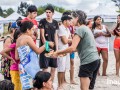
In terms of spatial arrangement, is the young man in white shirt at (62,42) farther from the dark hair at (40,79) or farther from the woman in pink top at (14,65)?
the dark hair at (40,79)

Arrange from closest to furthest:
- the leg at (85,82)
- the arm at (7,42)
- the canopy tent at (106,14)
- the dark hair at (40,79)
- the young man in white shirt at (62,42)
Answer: the dark hair at (40,79) → the leg at (85,82) → the arm at (7,42) → the young man in white shirt at (62,42) → the canopy tent at (106,14)

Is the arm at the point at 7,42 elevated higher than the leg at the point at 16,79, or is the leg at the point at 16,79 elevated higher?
the arm at the point at 7,42

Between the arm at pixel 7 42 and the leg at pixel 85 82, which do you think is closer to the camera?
the leg at pixel 85 82

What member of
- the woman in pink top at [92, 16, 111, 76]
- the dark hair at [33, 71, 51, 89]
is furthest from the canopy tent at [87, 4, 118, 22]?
the dark hair at [33, 71, 51, 89]

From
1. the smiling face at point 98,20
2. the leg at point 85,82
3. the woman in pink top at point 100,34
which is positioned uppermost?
the smiling face at point 98,20

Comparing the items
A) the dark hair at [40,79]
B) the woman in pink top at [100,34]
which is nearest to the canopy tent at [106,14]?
the woman in pink top at [100,34]

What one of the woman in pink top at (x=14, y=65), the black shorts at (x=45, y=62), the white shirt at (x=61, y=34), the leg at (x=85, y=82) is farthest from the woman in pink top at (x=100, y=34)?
the woman in pink top at (x=14, y=65)

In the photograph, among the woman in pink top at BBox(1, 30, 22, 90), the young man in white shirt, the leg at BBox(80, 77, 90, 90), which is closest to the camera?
the woman in pink top at BBox(1, 30, 22, 90)

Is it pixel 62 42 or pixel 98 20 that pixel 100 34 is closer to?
pixel 98 20

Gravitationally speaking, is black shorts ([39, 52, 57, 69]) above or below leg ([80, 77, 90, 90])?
above

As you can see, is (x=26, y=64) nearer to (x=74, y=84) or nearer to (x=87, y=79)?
(x=87, y=79)

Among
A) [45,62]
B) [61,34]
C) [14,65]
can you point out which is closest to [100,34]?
[61,34]

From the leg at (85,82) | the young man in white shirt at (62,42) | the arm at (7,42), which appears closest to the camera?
the leg at (85,82)

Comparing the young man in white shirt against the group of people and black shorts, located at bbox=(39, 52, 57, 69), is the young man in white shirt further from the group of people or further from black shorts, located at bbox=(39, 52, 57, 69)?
the group of people
